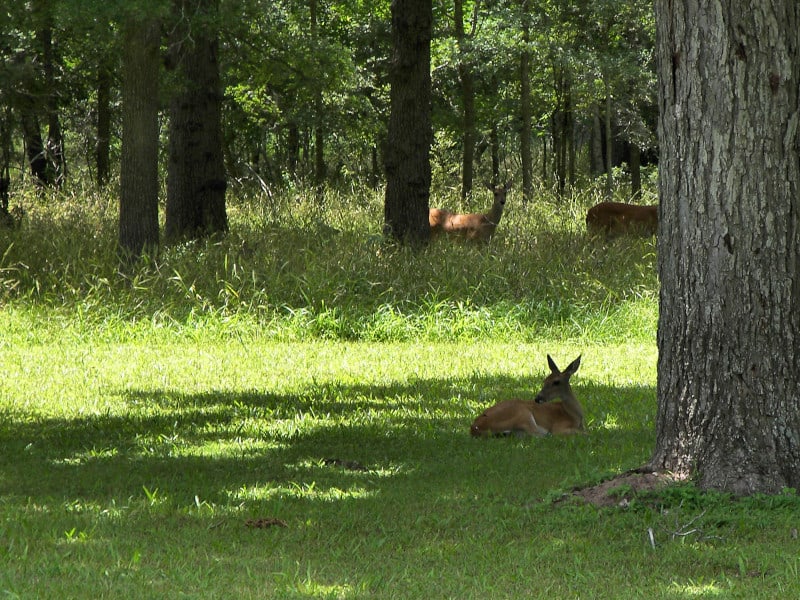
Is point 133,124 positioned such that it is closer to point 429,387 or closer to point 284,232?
point 284,232

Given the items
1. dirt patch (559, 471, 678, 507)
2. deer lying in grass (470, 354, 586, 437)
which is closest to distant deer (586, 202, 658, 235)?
deer lying in grass (470, 354, 586, 437)

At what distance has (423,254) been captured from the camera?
15.4 meters

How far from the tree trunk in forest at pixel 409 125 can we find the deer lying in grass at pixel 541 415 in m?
7.86

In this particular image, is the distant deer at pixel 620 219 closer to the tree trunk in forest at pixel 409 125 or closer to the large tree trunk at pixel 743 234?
the tree trunk in forest at pixel 409 125

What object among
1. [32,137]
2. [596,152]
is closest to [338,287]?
[32,137]

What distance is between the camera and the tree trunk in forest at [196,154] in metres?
17.9

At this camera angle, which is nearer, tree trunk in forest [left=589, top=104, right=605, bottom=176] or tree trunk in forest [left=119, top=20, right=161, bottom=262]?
tree trunk in forest [left=119, top=20, right=161, bottom=262]

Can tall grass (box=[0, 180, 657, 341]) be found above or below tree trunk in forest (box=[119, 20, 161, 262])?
below

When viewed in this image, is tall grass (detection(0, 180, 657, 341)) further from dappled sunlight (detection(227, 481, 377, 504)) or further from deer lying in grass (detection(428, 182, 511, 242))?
dappled sunlight (detection(227, 481, 377, 504))

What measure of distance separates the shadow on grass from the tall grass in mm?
3194

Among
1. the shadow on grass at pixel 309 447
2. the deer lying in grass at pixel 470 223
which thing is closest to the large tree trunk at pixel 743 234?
the shadow on grass at pixel 309 447

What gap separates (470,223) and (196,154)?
14.5ft

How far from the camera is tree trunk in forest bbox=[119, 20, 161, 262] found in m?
13.9

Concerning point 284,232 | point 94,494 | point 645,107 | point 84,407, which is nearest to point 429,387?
point 84,407
